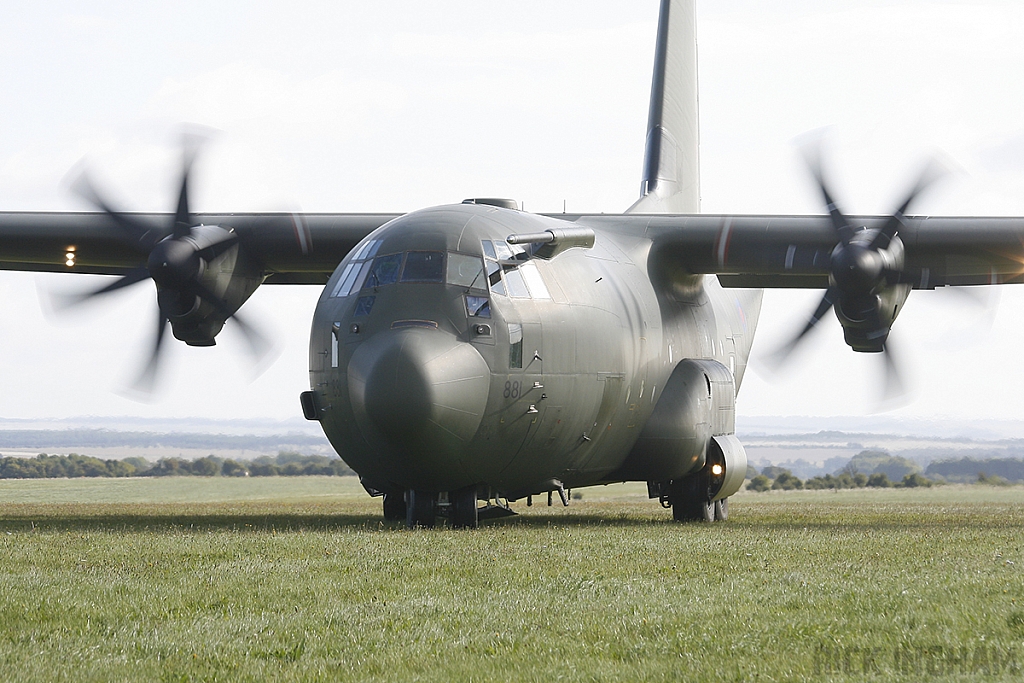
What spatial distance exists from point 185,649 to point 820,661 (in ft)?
13.4

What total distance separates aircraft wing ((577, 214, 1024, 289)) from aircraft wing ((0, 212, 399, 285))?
4739mm

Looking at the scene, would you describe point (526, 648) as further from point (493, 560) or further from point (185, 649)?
point (493, 560)

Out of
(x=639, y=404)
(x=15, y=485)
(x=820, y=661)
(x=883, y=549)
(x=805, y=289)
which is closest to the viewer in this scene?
(x=820, y=661)

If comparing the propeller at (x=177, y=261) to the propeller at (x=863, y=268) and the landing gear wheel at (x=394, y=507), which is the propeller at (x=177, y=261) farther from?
the propeller at (x=863, y=268)

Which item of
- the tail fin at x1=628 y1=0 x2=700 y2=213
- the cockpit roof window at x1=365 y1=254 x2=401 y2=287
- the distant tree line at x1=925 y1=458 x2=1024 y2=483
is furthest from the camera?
the distant tree line at x1=925 y1=458 x2=1024 y2=483

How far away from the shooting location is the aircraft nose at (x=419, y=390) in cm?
1416

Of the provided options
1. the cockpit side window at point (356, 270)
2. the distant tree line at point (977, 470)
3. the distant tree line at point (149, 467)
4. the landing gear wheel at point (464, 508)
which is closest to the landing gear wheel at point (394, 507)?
the landing gear wheel at point (464, 508)

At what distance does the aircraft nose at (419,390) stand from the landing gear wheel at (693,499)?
23.0ft

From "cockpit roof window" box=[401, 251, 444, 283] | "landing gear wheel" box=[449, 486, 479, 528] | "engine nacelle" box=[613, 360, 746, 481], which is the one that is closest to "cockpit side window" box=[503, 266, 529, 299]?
"cockpit roof window" box=[401, 251, 444, 283]

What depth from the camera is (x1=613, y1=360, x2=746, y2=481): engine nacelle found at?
63.5 ft

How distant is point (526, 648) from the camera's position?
772 centimetres

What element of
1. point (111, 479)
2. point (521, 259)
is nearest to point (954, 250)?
point (521, 259)

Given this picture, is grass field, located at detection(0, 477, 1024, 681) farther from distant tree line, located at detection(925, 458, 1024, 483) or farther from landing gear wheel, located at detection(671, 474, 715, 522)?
distant tree line, located at detection(925, 458, 1024, 483)

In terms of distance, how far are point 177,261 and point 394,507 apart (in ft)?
18.4
